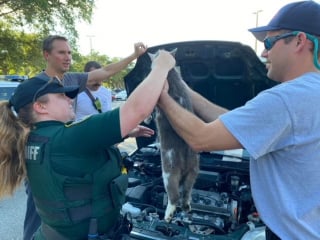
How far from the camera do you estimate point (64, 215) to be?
1564 millimetres

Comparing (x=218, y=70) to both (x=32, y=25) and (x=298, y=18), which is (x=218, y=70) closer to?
(x=298, y=18)

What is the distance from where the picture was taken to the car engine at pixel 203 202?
7.40 ft

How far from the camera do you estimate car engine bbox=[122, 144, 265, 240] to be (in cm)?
226

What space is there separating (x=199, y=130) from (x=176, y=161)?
2.84ft

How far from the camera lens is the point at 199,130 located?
1566 mm

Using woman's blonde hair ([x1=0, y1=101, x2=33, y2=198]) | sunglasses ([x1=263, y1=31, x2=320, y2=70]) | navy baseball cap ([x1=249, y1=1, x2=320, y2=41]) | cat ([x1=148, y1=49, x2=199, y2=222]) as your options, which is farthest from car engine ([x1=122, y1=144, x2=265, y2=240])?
navy baseball cap ([x1=249, y1=1, x2=320, y2=41])

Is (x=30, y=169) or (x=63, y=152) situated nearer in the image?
(x=63, y=152)

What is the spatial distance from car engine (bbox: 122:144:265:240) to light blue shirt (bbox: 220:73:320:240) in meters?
0.85

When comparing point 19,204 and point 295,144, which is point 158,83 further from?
point 19,204

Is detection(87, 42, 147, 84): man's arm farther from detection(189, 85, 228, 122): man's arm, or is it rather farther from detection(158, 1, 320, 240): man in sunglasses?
detection(158, 1, 320, 240): man in sunglasses

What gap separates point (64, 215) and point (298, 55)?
1397mm

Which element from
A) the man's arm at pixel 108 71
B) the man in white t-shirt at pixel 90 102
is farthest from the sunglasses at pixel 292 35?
the man in white t-shirt at pixel 90 102

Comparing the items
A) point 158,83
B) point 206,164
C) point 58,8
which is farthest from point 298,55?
point 58,8

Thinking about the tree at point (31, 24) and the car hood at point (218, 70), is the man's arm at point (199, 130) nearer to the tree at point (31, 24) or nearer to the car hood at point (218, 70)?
the car hood at point (218, 70)
